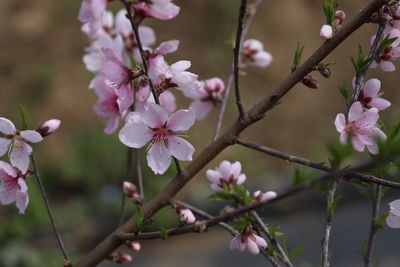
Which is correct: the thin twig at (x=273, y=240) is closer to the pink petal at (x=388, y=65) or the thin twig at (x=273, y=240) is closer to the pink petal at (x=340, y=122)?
the pink petal at (x=340, y=122)

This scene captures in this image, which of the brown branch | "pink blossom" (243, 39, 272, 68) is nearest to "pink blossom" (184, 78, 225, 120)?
"pink blossom" (243, 39, 272, 68)

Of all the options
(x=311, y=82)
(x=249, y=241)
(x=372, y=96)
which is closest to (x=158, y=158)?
(x=249, y=241)

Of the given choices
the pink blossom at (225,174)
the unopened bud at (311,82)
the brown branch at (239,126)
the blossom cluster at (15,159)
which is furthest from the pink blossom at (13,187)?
the unopened bud at (311,82)

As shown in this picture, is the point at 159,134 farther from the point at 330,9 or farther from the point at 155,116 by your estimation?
the point at 330,9

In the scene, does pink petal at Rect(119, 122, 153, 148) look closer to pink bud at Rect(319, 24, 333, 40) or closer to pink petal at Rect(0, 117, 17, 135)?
pink petal at Rect(0, 117, 17, 135)

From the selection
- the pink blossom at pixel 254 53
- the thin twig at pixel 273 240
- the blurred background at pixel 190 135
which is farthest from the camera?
the blurred background at pixel 190 135

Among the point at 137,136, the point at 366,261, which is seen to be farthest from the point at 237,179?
the point at 366,261
